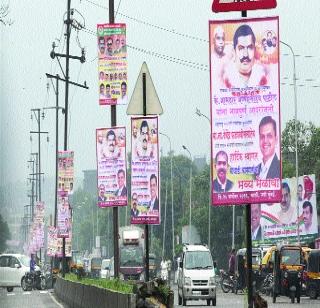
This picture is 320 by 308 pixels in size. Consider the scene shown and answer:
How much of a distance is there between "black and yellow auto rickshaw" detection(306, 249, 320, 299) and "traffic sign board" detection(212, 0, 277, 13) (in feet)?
129

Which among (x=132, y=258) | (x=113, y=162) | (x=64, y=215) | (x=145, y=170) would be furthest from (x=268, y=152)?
(x=132, y=258)

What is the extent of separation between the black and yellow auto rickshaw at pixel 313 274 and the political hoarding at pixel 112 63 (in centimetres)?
2289

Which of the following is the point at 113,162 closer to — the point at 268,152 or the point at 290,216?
the point at 268,152

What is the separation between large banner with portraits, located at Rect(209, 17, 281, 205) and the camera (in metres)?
16.5

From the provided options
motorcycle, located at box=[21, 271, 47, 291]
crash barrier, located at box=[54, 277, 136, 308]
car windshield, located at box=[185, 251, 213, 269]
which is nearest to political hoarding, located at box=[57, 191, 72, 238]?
motorcycle, located at box=[21, 271, 47, 291]

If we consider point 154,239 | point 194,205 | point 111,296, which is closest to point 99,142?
point 111,296

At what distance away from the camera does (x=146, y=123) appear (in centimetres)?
2973

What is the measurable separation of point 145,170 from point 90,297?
13.4 ft

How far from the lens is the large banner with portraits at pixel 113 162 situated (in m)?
34.3

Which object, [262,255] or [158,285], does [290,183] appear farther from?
[158,285]

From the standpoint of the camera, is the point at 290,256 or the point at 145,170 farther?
the point at 290,256

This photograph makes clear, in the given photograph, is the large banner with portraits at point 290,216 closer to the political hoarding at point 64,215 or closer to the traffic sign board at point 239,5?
the political hoarding at point 64,215

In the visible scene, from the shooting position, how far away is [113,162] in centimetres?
3431

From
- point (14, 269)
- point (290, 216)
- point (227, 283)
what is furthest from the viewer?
point (290, 216)
